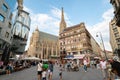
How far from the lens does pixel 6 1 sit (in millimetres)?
31062

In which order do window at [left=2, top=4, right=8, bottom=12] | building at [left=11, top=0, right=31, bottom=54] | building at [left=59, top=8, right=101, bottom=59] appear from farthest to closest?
building at [left=11, top=0, right=31, bottom=54], building at [left=59, top=8, right=101, bottom=59], window at [left=2, top=4, right=8, bottom=12]

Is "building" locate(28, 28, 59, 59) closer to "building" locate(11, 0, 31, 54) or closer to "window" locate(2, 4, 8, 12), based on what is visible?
"building" locate(11, 0, 31, 54)

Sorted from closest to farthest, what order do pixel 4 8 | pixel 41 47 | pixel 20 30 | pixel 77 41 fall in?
pixel 4 8
pixel 77 41
pixel 20 30
pixel 41 47

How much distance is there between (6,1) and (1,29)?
754 centimetres

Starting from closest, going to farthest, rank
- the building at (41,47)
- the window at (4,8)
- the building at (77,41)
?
the window at (4,8)
the building at (77,41)
the building at (41,47)

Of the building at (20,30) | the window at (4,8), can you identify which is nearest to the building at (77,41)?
the building at (20,30)

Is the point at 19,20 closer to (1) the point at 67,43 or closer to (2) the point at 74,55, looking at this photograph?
(1) the point at 67,43

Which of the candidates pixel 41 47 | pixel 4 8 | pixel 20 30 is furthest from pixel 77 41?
pixel 41 47

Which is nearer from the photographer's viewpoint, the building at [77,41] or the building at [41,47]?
the building at [77,41]

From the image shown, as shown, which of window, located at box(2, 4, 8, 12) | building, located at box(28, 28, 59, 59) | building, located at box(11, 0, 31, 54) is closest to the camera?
window, located at box(2, 4, 8, 12)

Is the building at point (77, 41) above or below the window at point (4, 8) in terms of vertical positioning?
below

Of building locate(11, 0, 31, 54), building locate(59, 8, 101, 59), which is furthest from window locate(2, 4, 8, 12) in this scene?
building locate(59, 8, 101, 59)

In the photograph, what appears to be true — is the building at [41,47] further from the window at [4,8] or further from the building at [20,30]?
the window at [4,8]

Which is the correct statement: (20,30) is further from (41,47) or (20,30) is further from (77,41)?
(41,47)
